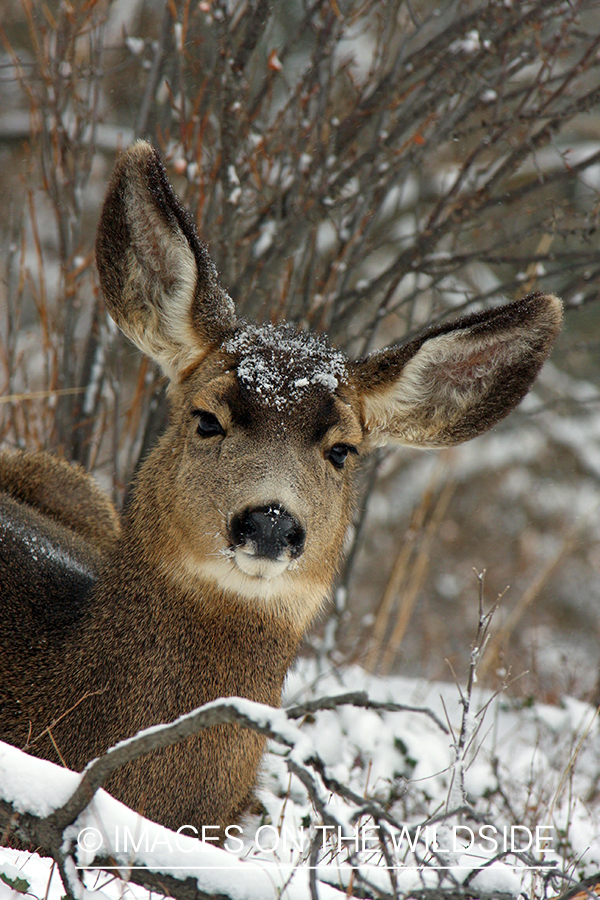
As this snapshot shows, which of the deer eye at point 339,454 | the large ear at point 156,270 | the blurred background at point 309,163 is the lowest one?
the deer eye at point 339,454

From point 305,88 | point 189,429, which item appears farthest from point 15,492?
point 305,88

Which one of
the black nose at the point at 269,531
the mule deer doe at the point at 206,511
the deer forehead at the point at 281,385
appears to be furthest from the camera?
the deer forehead at the point at 281,385

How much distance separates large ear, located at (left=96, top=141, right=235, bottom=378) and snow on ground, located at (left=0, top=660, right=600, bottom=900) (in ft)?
4.94

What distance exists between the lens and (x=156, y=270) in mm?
3434

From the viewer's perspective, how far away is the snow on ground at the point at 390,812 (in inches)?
79.7

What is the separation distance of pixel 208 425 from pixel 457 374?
1.05 m

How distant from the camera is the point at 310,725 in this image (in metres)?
4.73

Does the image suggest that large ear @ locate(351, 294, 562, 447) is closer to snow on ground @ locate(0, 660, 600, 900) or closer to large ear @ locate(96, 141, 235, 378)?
large ear @ locate(96, 141, 235, 378)

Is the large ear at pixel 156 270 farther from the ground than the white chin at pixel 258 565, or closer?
farther from the ground

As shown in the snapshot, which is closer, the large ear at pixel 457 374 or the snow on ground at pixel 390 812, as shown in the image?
the snow on ground at pixel 390 812

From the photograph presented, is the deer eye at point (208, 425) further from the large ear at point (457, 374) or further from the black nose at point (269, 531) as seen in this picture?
the large ear at point (457, 374)

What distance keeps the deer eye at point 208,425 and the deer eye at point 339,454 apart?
1.34 feet

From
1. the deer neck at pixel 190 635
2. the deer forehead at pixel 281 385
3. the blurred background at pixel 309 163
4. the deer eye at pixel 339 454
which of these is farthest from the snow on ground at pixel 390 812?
the deer forehead at pixel 281 385

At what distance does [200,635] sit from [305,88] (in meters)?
3.09
